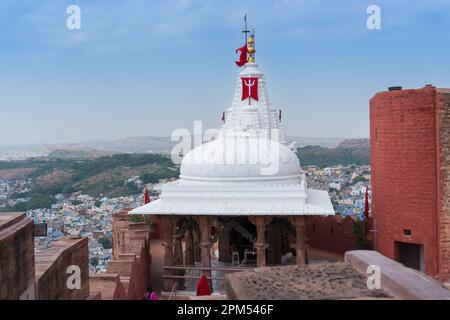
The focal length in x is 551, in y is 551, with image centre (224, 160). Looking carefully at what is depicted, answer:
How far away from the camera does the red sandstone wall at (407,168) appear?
14375 millimetres

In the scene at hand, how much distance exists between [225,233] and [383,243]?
4823mm

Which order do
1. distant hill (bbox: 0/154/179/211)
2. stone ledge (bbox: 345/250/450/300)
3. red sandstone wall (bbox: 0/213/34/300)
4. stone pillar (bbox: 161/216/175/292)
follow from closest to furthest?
stone ledge (bbox: 345/250/450/300), red sandstone wall (bbox: 0/213/34/300), stone pillar (bbox: 161/216/175/292), distant hill (bbox: 0/154/179/211)

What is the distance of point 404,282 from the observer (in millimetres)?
5855

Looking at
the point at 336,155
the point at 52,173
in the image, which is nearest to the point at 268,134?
the point at 52,173

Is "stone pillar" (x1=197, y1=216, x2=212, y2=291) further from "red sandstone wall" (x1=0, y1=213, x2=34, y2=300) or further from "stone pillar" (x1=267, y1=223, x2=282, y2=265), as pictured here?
"red sandstone wall" (x1=0, y1=213, x2=34, y2=300)

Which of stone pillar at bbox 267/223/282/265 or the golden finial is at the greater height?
the golden finial

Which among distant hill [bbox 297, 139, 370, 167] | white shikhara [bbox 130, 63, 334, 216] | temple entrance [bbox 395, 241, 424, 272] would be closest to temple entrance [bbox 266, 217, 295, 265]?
white shikhara [bbox 130, 63, 334, 216]

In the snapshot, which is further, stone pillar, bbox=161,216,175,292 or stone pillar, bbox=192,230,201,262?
stone pillar, bbox=192,230,201,262

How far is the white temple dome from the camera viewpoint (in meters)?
15.4

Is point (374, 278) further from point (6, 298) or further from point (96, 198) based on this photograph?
point (96, 198)

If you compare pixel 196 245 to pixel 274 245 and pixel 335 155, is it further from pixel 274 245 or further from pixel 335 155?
pixel 335 155

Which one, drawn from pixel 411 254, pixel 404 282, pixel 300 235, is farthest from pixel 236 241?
pixel 404 282

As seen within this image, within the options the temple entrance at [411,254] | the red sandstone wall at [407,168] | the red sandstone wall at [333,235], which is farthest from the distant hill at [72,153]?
the red sandstone wall at [407,168]

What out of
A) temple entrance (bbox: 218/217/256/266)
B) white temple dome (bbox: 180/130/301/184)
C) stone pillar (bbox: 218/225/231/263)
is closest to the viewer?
white temple dome (bbox: 180/130/301/184)
